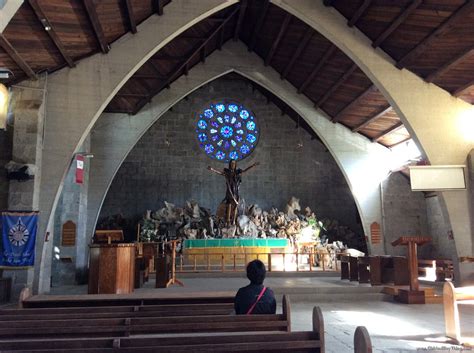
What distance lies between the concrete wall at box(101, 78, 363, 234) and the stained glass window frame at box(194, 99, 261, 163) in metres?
0.23

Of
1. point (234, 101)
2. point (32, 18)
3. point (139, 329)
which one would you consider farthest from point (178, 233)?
point (139, 329)

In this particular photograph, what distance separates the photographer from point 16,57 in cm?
776

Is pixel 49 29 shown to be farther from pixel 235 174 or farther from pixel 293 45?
pixel 235 174

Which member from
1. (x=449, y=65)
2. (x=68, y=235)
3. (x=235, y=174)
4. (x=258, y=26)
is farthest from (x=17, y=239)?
(x=449, y=65)

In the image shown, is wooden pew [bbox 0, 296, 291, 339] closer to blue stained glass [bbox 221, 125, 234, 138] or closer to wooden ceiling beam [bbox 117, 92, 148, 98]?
wooden ceiling beam [bbox 117, 92, 148, 98]

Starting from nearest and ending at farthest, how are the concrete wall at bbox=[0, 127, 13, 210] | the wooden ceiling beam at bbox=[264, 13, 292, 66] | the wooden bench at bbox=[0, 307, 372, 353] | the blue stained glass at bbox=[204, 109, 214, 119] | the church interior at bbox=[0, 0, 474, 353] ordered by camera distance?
the wooden bench at bbox=[0, 307, 372, 353], the church interior at bbox=[0, 0, 474, 353], the concrete wall at bbox=[0, 127, 13, 210], the wooden ceiling beam at bbox=[264, 13, 292, 66], the blue stained glass at bbox=[204, 109, 214, 119]

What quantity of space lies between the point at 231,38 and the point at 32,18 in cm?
917

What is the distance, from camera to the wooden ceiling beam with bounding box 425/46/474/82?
8829 millimetres

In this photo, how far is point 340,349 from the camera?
13.1 feet

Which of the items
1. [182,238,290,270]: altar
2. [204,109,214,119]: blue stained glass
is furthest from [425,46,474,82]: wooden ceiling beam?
[204,109,214,119]: blue stained glass

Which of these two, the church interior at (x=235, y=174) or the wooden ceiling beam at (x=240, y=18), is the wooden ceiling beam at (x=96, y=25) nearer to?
the church interior at (x=235, y=174)

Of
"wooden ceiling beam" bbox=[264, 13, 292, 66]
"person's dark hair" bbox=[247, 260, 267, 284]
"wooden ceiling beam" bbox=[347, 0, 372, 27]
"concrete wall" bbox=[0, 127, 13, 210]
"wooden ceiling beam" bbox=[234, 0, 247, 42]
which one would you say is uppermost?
"wooden ceiling beam" bbox=[234, 0, 247, 42]

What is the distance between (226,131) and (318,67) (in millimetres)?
6558

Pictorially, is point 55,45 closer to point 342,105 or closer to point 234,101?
point 342,105
